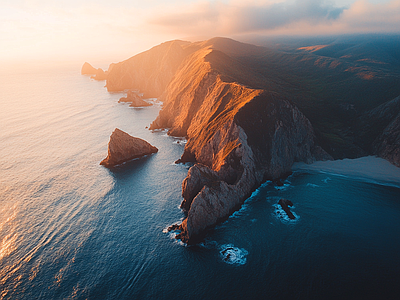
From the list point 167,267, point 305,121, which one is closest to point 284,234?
point 167,267

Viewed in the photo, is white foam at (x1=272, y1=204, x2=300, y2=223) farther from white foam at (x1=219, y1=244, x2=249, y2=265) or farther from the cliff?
the cliff

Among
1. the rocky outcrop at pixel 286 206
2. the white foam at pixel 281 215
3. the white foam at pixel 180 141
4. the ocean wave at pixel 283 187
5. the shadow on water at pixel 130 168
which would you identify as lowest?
the white foam at pixel 180 141

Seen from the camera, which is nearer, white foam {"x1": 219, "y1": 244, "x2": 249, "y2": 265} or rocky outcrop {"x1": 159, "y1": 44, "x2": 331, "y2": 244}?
white foam {"x1": 219, "y1": 244, "x2": 249, "y2": 265}

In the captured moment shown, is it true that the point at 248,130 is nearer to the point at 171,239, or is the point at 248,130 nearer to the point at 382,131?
the point at 171,239

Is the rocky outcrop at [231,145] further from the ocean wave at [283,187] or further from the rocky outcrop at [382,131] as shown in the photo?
the rocky outcrop at [382,131]

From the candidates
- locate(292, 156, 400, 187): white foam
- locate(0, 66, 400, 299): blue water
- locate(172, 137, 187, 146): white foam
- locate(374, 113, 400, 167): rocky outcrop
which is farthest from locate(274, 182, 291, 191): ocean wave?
locate(172, 137, 187, 146): white foam

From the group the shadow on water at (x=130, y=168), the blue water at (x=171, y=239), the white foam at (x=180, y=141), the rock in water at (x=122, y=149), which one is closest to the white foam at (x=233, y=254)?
the blue water at (x=171, y=239)
